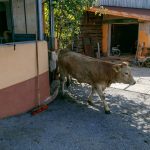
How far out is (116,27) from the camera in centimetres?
1934

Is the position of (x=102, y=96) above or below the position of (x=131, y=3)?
below

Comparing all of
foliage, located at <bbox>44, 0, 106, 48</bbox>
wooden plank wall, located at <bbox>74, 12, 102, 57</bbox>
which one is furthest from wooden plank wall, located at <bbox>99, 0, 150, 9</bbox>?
foliage, located at <bbox>44, 0, 106, 48</bbox>

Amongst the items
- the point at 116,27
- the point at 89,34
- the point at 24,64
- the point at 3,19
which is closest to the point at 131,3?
the point at 116,27

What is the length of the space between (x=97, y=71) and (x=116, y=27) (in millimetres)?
13136

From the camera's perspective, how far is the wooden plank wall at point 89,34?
17000 mm

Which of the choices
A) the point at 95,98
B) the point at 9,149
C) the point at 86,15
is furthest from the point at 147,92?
the point at 86,15

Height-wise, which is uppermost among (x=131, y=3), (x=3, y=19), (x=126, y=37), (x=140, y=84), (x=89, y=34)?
(x=131, y=3)

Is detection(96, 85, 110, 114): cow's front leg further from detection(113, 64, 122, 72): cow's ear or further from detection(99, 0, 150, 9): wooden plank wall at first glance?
detection(99, 0, 150, 9): wooden plank wall

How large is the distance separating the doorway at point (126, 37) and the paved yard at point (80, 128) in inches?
469

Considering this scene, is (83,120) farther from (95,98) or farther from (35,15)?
(35,15)

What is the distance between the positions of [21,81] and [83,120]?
177cm

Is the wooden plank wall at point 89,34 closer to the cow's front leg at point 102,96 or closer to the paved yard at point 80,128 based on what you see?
the paved yard at point 80,128

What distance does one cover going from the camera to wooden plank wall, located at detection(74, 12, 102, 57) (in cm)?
1700

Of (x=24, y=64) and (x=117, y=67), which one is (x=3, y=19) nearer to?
(x=24, y=64)
